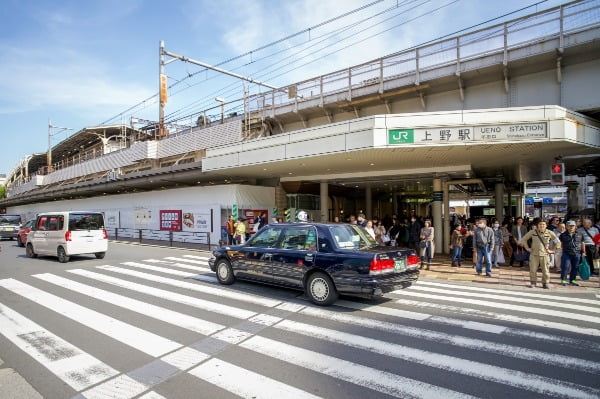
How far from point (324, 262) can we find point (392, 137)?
6.57 meters

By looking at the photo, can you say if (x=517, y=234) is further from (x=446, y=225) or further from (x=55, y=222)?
(x=55, y=222)

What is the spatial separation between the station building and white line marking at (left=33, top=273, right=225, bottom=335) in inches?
326

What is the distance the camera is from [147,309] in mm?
7113

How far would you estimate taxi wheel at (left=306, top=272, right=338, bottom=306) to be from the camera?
281 inches

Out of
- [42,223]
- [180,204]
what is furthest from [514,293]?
[180,204]

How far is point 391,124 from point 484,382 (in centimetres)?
954

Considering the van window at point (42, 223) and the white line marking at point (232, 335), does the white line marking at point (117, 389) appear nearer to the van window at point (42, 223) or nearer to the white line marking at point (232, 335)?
the white line marking at point (232, 335)

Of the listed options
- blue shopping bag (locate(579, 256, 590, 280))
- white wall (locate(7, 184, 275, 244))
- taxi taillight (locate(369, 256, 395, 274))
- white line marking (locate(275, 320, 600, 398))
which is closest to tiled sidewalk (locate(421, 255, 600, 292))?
blue shopping bag (locate(579, 256, 590, 280))

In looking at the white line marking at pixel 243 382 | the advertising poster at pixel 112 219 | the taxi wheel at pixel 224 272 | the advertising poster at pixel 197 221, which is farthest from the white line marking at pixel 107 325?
the advertising poster at pixel 112 219

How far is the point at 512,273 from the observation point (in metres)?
11.7

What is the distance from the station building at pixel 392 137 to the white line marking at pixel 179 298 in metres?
7.53

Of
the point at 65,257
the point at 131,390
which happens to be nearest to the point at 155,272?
the point at 65,257

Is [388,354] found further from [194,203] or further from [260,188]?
[194,203]

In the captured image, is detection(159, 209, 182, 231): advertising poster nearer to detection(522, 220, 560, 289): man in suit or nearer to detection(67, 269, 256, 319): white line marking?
detection(67, 269, 256, 319): white line marking
